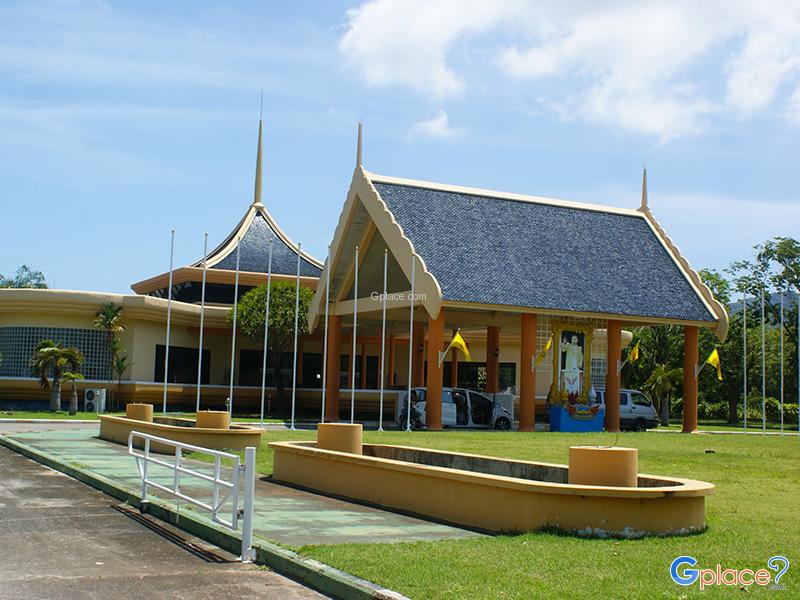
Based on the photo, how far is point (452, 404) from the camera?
1462 inches

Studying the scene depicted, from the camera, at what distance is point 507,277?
125 ft

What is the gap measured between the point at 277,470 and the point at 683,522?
27.3 feet

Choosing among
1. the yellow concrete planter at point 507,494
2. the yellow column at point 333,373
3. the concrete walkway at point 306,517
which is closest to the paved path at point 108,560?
the concrete walkway at point 306,517

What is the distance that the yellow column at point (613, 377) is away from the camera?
40.0 meters

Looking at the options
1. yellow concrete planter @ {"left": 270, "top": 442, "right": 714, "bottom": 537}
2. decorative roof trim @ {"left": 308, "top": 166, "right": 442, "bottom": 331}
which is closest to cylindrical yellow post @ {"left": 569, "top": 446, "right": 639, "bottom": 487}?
yellow concrete planter @ {"left": 270, "top": 442, "right": 714, "bottom": 537}

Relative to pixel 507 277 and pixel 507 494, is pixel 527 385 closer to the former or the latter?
pixel 507 277

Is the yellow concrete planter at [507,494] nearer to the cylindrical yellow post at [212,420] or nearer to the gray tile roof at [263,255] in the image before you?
the cylindrical yellow post at [212,420]

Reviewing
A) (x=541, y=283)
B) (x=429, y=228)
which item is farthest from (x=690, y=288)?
(x=429, y=228)

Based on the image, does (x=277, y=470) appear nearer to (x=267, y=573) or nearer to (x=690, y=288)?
(x=267, y=573)

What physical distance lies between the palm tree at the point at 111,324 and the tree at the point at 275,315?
5.32m

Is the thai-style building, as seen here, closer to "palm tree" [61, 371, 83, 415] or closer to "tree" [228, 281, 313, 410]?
"tree" [228, 281, 313, 410]

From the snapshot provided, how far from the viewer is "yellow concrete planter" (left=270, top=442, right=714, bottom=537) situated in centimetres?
1069

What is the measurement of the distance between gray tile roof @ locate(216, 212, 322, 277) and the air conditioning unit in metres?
11.7

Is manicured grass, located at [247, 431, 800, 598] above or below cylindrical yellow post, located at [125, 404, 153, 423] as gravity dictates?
below
